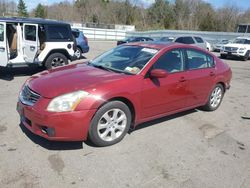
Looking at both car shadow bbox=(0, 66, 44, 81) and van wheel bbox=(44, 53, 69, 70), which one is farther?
van wheel bbox=(44, 53, 69, 70)

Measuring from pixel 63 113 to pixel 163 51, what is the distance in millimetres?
2136

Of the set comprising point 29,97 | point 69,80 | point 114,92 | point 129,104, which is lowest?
point 129,104

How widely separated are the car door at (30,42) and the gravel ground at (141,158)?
4.18m

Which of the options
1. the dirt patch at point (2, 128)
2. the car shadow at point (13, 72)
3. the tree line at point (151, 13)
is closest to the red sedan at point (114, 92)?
the dirt patch at point (2, 128)

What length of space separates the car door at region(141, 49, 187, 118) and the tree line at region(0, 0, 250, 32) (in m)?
46.7

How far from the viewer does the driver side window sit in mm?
4605

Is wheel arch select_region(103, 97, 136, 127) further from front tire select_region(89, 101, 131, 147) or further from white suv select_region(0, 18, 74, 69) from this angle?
white suv select_region(0, 18, 74, 69)

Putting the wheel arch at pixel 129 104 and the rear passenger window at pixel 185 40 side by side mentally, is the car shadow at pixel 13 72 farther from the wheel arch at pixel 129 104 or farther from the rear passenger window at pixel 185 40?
the rear passenger window at pixel 185 40

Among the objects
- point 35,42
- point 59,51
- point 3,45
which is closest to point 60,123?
point 3,45

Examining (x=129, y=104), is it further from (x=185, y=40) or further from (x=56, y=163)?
(x=185, y=40)

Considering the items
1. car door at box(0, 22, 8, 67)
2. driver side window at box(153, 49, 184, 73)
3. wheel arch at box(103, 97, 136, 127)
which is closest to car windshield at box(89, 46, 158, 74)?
driver side window at box(153, 49, 184, 73)

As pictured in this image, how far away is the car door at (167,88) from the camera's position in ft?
14.4

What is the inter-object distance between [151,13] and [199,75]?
65225 millimetres

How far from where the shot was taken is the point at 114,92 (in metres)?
3.88
